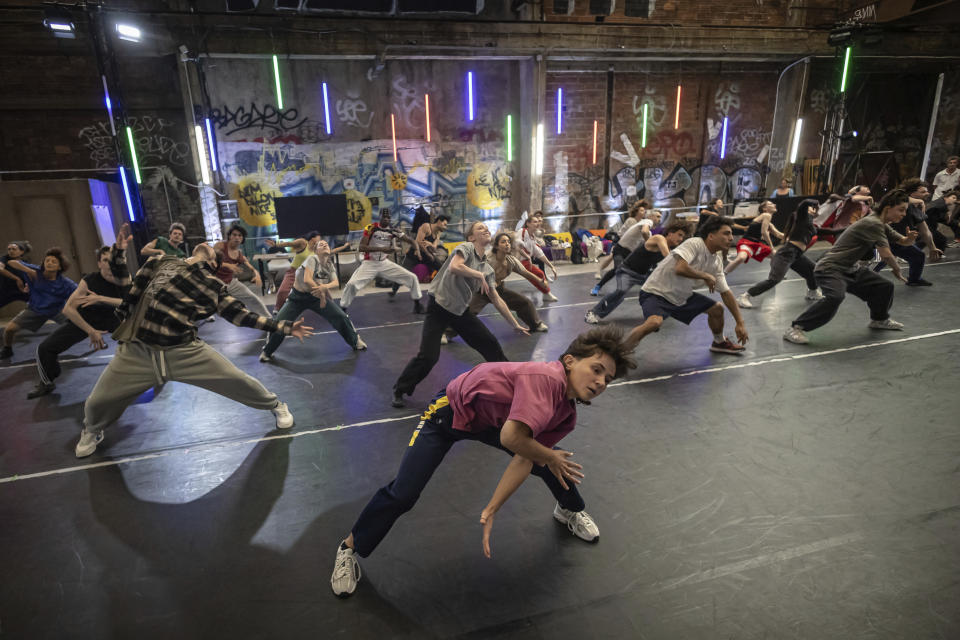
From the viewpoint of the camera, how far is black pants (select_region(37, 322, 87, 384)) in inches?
211

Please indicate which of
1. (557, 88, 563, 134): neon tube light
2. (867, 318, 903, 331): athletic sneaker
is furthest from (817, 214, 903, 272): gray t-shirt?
(557, 88, 563, 134): neon tube light

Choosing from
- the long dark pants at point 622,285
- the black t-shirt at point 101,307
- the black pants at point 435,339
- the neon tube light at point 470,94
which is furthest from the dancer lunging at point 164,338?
the neon tube light at point 470,94

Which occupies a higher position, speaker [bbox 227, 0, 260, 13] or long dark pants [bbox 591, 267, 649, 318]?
speaker [bbox 227, 0, 260, 13]

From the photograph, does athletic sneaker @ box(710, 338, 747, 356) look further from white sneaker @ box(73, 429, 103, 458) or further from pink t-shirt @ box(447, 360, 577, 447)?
white sneaker @ box(73, 429, 103, 458)

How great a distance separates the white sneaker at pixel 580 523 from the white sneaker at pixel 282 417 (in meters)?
2.51

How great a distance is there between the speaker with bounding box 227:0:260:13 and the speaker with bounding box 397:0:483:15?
2.89m

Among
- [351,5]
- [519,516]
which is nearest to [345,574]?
[519,516]

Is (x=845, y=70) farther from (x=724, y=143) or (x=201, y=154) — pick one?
(x=201, y=154)

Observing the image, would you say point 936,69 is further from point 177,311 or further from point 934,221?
point 177,311

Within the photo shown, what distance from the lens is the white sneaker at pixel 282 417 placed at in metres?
4.56

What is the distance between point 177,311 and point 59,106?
9.28m

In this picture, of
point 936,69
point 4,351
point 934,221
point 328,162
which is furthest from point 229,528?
point 936,69

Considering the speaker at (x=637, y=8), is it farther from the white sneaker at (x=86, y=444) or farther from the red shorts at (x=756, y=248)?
the white sneaker at (x=86, y=444)

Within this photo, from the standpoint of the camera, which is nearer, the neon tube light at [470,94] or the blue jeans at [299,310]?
the blue jeans at [299,310]
